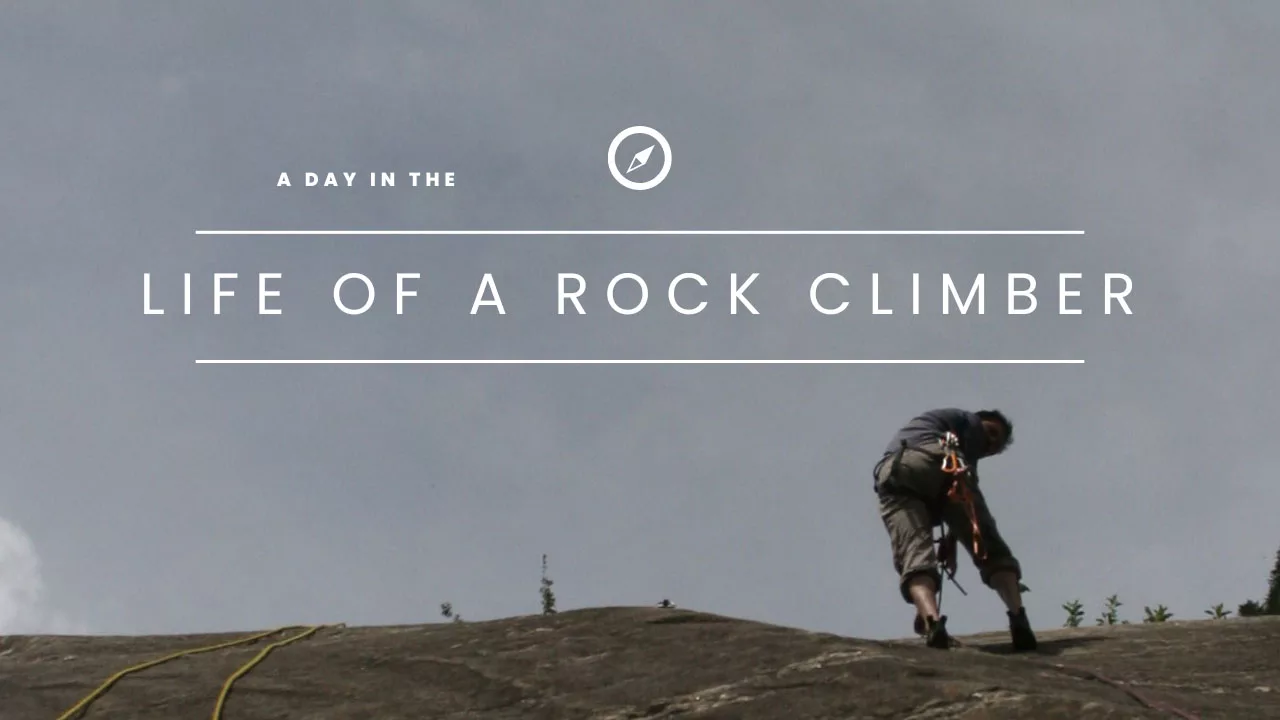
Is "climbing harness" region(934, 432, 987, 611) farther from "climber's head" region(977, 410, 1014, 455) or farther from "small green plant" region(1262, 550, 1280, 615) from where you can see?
"small green plant" region(1262, 550, 1280, 615)

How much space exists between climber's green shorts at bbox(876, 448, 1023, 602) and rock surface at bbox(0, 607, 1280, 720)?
1.93 ft

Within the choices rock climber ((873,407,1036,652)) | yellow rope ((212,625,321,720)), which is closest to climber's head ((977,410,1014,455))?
rock climber ((873,407,1036,652))

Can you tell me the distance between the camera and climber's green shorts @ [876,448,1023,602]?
11.8 meters

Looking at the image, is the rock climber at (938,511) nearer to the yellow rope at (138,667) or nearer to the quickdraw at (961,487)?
the quickdraw at (961,487)

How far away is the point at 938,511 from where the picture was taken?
12.0 meters

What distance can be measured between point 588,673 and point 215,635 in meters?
3.36

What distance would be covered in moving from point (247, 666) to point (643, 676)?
2425 mm

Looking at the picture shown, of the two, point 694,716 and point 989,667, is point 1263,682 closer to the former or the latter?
point 989,667

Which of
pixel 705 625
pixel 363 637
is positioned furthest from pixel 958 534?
pixel 363 637

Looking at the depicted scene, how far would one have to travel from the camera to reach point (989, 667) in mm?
10008

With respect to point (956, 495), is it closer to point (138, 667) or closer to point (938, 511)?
point (938, 511)

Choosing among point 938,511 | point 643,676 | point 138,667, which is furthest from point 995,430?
point 138,667

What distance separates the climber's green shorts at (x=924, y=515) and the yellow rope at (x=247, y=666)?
387 centimetres

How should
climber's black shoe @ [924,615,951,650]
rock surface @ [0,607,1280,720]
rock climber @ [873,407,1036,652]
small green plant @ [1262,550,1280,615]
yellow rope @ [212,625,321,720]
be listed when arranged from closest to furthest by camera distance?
rock surface @ [0,607,1280,720] < yellow rope @ [212,625,321,720] < climber's black shoe @ [924,615,951,650] < rock climber @ [873,407,1036,652] < small green plant @ [1262,550,1280,615]
